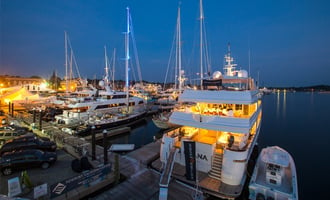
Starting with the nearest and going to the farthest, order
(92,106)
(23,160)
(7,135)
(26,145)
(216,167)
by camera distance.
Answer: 1. (216,167)
2. (23,160)
3. (26,145)
4. (7,135)
5. (92,106)

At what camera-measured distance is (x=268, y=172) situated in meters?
A: 8.35

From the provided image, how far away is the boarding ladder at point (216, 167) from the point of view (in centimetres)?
859

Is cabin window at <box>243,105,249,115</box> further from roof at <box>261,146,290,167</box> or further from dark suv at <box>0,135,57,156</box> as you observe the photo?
dark suv at <box>0,135,57,156</box>

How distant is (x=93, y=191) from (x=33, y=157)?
461 centimetres

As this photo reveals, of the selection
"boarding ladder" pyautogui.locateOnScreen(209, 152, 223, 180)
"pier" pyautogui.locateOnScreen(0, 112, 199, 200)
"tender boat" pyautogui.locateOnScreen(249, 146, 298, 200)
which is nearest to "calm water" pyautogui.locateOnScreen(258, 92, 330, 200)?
"tender boat" pyautogui.locateOnScreen(249, 146, 298, 200)

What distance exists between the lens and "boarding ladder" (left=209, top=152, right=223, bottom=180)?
28.2 feet

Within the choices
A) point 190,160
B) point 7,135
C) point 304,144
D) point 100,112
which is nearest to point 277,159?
point 190,160

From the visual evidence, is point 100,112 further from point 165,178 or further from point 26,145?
point 165,178

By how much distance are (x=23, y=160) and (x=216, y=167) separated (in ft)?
37.3

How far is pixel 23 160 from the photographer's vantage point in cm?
893

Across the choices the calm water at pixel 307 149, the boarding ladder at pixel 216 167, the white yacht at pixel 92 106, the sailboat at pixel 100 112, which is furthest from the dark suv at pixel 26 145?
the calm water at pixel 307 149

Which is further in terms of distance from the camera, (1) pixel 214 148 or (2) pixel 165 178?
(1) pixel 214 148

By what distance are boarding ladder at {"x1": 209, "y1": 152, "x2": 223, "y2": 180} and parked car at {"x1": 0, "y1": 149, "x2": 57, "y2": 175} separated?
987 cm

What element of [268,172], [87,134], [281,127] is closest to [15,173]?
[87,134]
